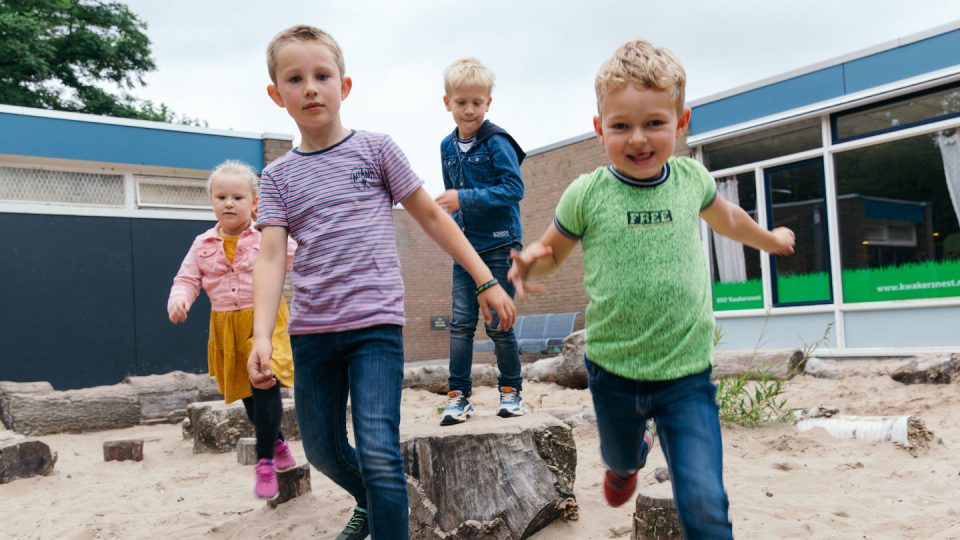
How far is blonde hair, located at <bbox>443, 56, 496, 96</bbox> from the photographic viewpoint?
3.74m

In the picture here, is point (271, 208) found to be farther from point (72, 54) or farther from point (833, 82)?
point (72, 54)

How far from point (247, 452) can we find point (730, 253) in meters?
8.24

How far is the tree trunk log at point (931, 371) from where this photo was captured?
664 cm

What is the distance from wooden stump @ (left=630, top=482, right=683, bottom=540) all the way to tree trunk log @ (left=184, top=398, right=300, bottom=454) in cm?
388

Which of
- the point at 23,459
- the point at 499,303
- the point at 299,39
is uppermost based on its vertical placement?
the point at 299,39

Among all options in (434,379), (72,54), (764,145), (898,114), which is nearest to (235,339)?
(434,379)

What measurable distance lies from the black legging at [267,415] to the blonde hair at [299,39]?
1717mm

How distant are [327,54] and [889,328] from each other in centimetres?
897

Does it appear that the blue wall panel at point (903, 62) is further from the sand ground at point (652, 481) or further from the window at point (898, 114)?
the sand ground at point (652, 481)

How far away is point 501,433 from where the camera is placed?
332cm

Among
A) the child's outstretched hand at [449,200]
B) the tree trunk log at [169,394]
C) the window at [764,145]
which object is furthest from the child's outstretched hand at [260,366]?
the window at [764,145]

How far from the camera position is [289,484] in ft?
13.3

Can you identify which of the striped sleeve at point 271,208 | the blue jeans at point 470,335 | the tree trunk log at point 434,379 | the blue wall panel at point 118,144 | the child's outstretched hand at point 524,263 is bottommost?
the tree trunk log at point 434,379

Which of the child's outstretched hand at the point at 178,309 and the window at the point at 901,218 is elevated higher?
the window at the point at 901,218
